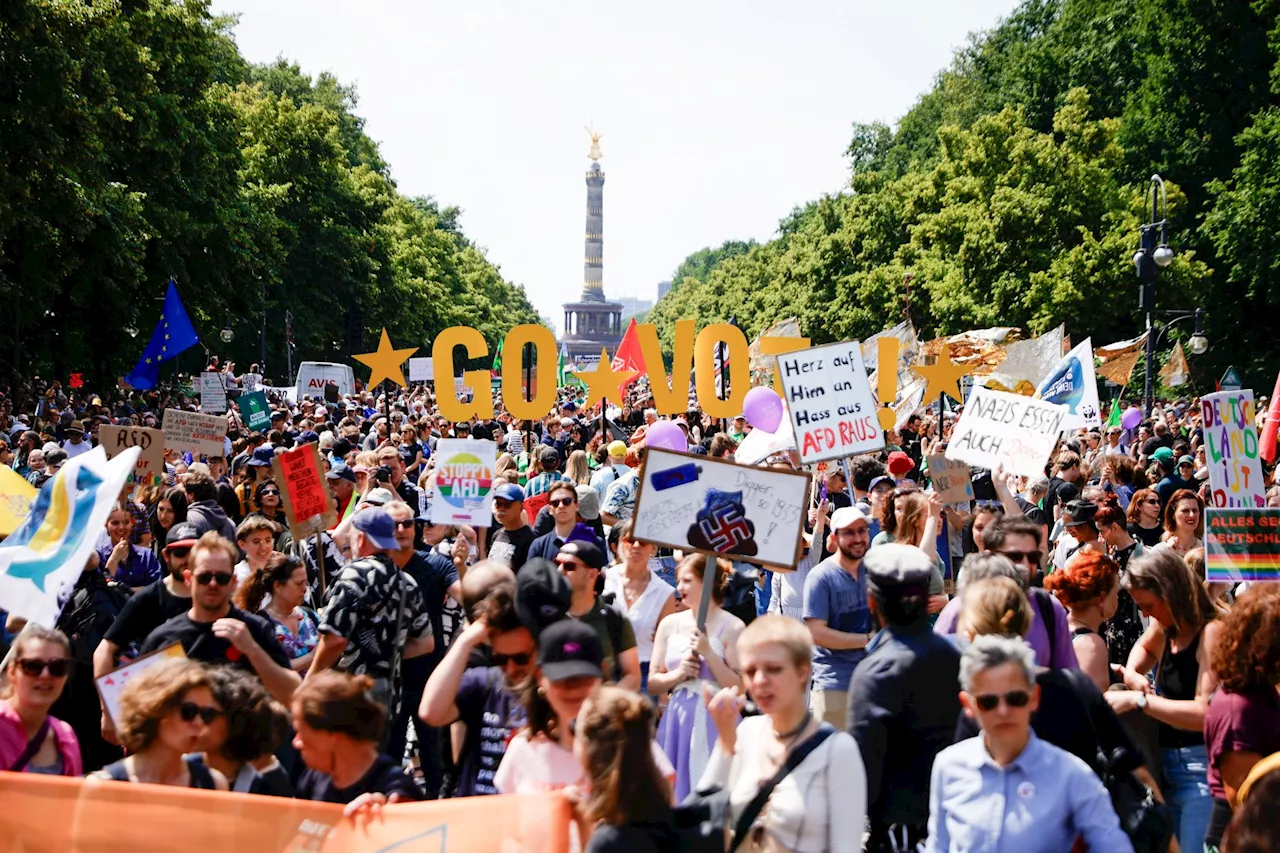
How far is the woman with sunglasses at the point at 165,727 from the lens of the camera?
14.2ft

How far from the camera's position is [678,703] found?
19.1ft

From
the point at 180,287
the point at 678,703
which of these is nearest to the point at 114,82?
the point at 180,287

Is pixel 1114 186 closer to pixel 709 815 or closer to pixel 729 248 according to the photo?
pixel 709 815

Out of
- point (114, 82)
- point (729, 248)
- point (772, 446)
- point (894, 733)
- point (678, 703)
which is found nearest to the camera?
point (894, 733)

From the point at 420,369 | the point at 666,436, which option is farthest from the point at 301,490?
the point at 420,369

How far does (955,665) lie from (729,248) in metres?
161

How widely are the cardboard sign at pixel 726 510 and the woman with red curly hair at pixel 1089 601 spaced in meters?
1.36

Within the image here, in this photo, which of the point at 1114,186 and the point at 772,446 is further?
the point at 1114,186

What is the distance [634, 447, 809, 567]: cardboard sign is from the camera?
6465 mm

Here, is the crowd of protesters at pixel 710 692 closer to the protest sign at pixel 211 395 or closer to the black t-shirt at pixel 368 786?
the black t-shirt at pixel 368 786

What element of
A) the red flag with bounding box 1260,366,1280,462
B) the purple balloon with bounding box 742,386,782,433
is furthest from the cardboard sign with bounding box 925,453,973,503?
the red flag with bounding box 1260,366,1280,462

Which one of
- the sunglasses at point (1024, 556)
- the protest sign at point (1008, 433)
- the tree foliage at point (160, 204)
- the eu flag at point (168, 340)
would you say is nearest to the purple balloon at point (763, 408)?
the protest sign at point (1008, 433)

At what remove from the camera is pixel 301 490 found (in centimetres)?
899

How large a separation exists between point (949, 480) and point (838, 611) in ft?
14.5
